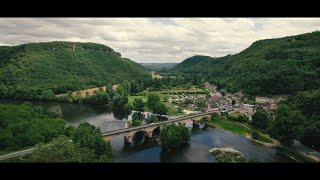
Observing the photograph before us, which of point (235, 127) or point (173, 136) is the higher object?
point (173, 136)

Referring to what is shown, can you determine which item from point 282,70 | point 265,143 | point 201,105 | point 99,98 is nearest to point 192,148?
point 265,143

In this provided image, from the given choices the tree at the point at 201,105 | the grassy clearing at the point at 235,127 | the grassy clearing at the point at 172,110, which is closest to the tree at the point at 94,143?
the grassy clearing at the point at 235,127

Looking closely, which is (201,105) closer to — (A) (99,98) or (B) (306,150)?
(A) (99,98)

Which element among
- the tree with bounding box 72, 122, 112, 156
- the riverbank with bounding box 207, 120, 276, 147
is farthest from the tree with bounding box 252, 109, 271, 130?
the tree with bounding box 72, 122, 112, 156

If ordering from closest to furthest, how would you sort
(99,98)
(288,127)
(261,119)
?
1. (288,127)
2. (261,119)
3. (99,98)

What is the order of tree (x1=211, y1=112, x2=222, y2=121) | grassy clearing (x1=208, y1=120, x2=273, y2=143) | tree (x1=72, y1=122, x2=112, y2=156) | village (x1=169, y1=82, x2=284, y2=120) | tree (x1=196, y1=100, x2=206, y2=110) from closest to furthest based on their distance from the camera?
tree (x1=72, y1=122, x2=112, y2=156) → grassy clearing (x1=208, y1=120, x2=273, y2=143) → tree (x1=211, y1=112, x2=222, y2=121) → village (x1=169, y1=82, x2=284, y2=120) → tree (x1=196, y1=100, x2=206, y2=110)

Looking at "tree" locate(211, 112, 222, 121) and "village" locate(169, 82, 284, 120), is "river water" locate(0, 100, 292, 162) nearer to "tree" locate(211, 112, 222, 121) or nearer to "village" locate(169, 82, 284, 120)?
"tree" locate(211, 112, 222, 121)
